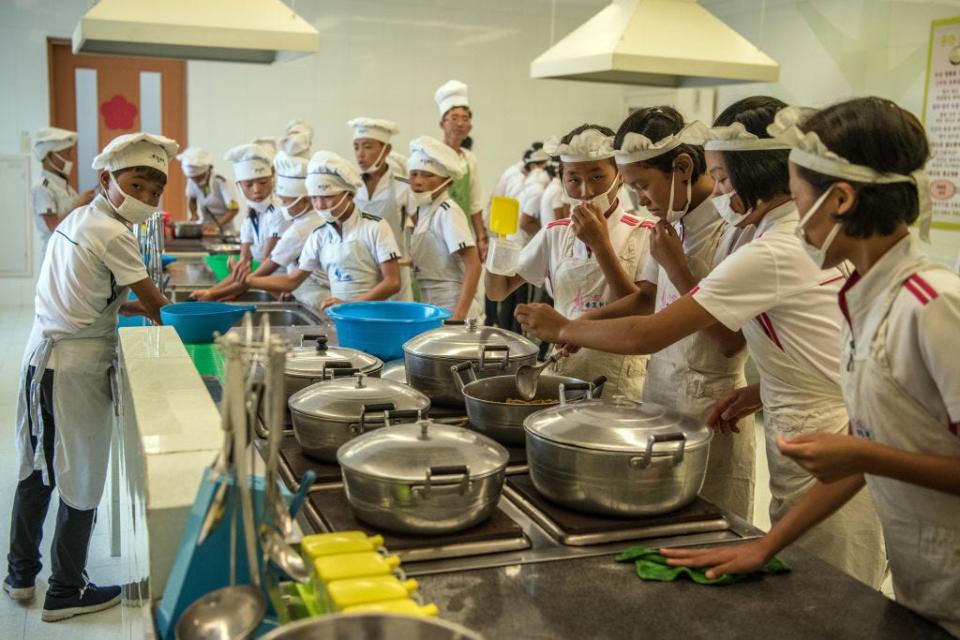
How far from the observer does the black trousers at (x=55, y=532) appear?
3.14 meters

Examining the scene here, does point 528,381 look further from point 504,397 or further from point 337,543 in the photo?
point 337,543

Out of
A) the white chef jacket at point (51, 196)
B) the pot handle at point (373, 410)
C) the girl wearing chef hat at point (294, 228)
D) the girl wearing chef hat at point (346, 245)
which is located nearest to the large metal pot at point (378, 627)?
the pot handle at point (373, 410)

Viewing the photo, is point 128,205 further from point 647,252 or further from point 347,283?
point 647,252

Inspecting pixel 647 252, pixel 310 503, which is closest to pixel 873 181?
pixel 310 503

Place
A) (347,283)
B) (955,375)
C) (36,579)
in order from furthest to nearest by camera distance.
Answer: (347,283)
(36,579)
(955,375)

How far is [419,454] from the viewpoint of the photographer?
146cm

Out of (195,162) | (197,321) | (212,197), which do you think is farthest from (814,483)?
(212,197)

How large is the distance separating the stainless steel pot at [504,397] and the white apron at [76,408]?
1594 mm

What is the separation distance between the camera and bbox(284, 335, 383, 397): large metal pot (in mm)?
2143

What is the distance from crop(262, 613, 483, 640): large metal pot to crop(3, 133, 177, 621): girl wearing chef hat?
2.27 metres

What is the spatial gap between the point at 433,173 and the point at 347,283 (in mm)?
722

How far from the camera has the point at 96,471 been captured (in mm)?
3168

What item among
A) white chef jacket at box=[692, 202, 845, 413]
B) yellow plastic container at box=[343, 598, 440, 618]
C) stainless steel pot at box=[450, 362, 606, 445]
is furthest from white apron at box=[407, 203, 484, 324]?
yellow plastic container at box=[343, 598, 440, 618]

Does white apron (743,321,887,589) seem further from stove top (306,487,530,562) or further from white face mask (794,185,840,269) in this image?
stove top (306,487,530,562)
